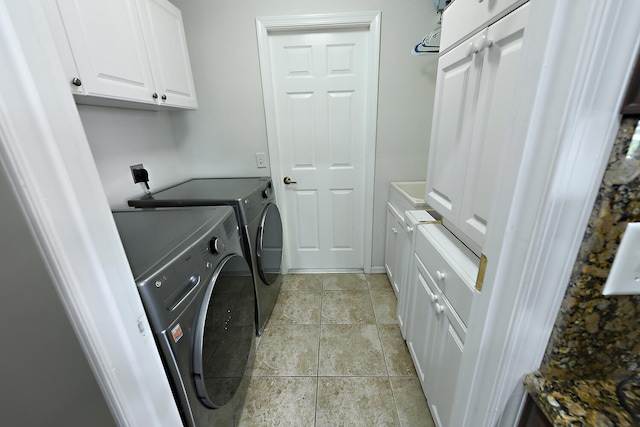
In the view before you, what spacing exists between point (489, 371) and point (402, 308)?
1.21 meters

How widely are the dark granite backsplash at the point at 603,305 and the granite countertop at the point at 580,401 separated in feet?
0.04

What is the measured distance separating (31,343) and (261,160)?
1819 millimetres

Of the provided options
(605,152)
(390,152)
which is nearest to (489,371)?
(605,152)

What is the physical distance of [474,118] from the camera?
32.9 inches

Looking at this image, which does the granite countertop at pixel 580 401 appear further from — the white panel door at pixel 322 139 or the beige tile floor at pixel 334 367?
the white panel door at pixel 322 139

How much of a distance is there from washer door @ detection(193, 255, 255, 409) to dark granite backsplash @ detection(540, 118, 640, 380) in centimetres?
87

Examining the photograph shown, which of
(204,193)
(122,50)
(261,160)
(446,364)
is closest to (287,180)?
(261,160)

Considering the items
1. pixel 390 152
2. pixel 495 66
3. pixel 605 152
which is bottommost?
pixel 390 152

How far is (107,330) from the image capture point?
0.48 meters

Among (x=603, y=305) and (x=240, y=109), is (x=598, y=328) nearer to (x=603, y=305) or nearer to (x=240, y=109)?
(x=603, y=305)

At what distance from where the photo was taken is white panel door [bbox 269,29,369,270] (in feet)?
6.22

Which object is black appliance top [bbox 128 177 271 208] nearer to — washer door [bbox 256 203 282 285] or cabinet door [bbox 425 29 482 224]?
washer door [bbox 256 203 282 285]

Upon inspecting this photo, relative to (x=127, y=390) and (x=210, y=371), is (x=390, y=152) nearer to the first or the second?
(x=210, y=371)

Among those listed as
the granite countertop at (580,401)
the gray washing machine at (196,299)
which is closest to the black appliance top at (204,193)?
the gray washing machine at (196,299)
